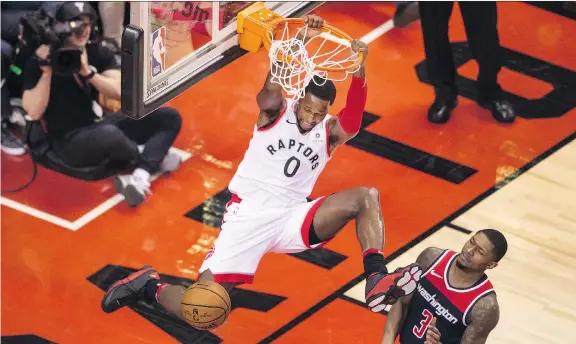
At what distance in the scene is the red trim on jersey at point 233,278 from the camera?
25.4 feet

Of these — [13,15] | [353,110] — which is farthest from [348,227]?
[13,15]

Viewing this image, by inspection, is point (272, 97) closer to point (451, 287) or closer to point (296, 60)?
point (296, 60)

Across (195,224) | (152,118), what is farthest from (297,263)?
(152,118)

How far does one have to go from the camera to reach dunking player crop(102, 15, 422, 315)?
25.0 ft

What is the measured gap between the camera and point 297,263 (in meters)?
8.72

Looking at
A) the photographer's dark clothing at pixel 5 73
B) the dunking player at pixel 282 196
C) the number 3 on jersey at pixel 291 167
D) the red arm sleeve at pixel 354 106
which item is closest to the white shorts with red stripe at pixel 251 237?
the dunking player at pixel 282 196

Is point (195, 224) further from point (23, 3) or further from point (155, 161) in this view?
point (23, 3)

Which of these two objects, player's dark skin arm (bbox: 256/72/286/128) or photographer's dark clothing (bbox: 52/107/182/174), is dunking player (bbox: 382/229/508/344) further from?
photographer's dark clothing (bbox: 52/107/182/174)

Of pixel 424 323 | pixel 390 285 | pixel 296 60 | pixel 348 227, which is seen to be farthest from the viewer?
pixel 348 227

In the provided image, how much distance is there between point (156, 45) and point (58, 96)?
5.80 ft

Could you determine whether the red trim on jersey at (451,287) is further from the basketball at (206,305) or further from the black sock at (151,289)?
the black sock at (151,289)

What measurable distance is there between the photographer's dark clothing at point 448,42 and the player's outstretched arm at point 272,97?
7.24 feet

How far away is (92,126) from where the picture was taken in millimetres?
9242

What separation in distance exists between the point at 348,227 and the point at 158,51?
2145 millimetres
